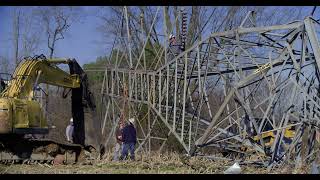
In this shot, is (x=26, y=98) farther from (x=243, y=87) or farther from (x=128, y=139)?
(x=243, y=87)

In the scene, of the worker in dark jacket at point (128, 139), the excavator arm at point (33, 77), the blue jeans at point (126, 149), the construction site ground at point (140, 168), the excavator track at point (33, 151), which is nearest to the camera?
the construction site ground at point (140, 168)

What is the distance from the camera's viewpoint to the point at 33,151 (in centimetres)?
1636

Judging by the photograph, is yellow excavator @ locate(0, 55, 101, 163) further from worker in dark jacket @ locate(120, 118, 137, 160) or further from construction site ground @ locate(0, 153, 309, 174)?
worker in dark jacket @ locate(120, 118, 137, 160)

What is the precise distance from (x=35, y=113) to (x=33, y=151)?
55.0 inches

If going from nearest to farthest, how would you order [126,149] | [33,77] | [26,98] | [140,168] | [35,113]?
[140,168] → [35,113] → [26,98] → [33,77] → [126,149]

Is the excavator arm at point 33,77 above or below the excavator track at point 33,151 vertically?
above

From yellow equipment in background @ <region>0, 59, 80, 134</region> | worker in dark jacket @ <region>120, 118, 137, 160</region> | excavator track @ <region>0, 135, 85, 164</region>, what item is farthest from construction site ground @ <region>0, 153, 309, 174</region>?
worker in dark jacket @ <region>120, 118, 137, 160</region>

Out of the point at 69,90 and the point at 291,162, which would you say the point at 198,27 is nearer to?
the point at 69,90

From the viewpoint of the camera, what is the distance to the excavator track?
16172mm

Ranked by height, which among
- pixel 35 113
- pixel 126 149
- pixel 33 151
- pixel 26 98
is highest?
pixel 26 98

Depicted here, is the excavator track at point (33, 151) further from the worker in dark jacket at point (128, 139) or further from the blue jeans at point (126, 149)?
the worker in dark jacket at point (128, 139)

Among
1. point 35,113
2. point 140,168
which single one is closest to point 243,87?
point 140,168

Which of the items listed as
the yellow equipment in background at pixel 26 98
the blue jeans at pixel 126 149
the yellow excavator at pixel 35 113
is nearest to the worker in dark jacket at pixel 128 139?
the blue jeans at pixel 126 149

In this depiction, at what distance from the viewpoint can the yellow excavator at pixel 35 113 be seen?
1512 cm
